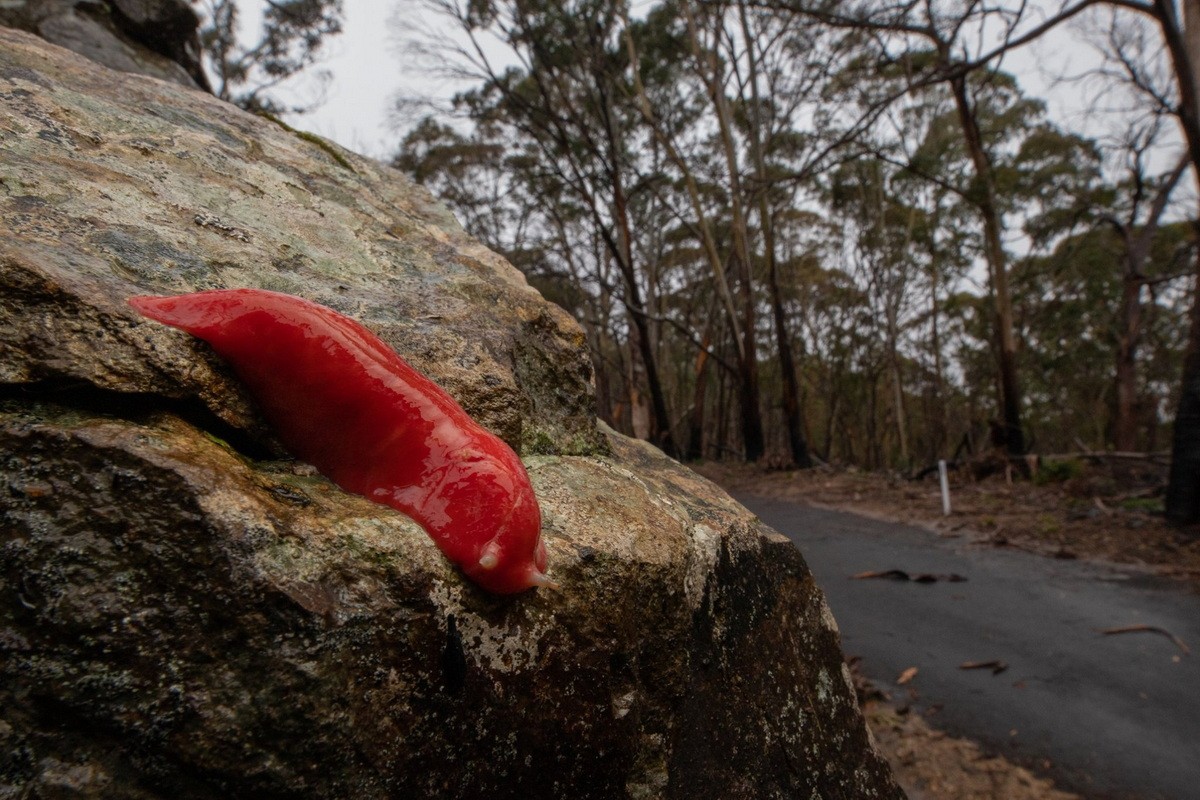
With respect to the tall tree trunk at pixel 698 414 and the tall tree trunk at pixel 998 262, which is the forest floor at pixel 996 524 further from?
the tall tree trunk at pixel 698 414

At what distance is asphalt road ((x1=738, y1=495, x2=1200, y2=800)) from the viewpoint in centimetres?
290

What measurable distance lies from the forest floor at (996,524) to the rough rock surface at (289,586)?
4.13 ft

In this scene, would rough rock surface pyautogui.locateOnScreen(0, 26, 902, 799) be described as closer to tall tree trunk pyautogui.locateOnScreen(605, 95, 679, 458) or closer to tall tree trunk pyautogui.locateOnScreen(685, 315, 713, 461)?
tall tree trunk pyautogui.locateOnScreen(605, 95, 679, 458)

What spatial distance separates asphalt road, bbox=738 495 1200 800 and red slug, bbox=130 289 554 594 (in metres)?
3.03

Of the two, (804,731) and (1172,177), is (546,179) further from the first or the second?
(804,731)

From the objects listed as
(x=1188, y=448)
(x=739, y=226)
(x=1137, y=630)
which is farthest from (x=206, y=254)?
(x=739, y=226)

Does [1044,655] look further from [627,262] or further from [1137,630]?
[627,262]

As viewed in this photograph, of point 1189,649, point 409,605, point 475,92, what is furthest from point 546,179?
point 409,605

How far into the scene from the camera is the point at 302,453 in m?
1.34

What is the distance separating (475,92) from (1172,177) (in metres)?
13.2

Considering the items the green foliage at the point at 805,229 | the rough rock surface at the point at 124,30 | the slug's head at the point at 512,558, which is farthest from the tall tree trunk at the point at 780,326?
the slug's head at the point at 512,558

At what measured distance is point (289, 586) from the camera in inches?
39.3

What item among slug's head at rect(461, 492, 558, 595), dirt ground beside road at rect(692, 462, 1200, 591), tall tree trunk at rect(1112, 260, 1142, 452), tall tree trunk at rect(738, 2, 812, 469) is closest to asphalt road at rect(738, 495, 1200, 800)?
dirt ground beside road at rect(692, 462, 1200, 591)

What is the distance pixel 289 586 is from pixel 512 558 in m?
0.36
